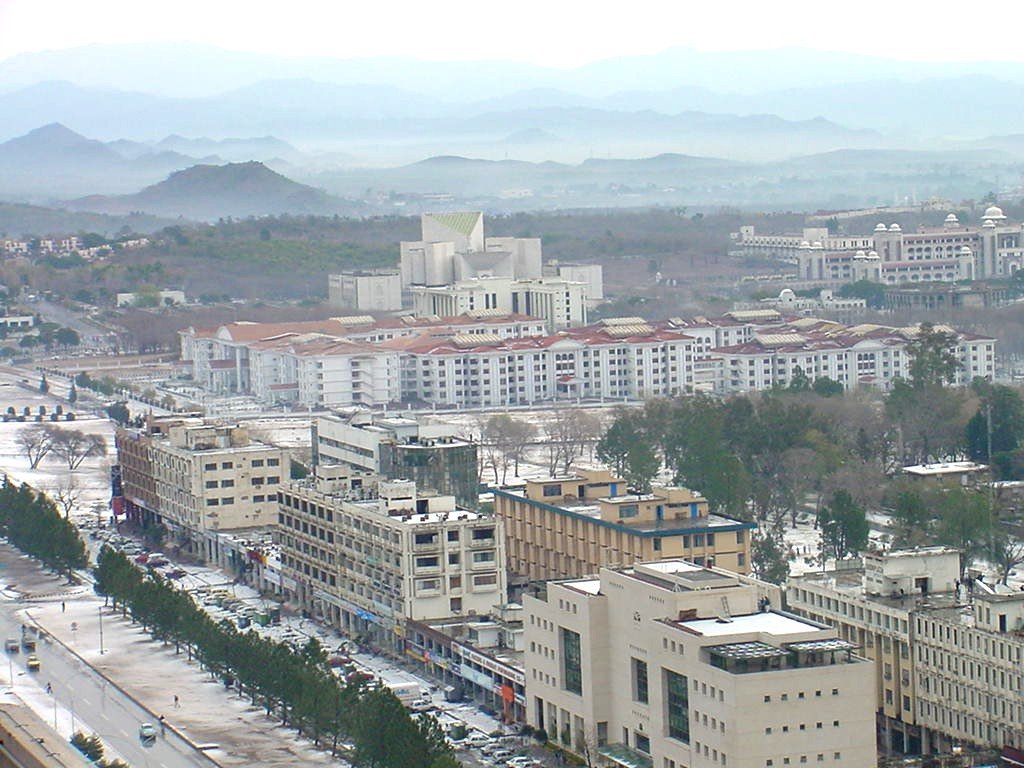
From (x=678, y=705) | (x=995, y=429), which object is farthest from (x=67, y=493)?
(x=678, y=705)

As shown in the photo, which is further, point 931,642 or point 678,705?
point 931,642

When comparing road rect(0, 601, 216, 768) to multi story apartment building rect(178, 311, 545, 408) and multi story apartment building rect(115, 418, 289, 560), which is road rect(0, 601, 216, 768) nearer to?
multi story apartment building rect(115, 418, 289, 560)

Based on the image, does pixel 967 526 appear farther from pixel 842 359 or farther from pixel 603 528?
pixel 842 359

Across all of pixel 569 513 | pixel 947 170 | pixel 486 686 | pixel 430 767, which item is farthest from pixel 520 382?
pixel 947 170

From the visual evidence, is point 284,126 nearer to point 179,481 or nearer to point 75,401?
point 75,401

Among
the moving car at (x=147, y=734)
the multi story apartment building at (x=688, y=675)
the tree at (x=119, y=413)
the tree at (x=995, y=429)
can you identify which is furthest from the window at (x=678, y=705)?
the tree at (x=119, y=413)

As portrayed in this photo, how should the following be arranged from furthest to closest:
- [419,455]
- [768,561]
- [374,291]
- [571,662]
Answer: [374,291], [419,455], [768,561], [571,662]
